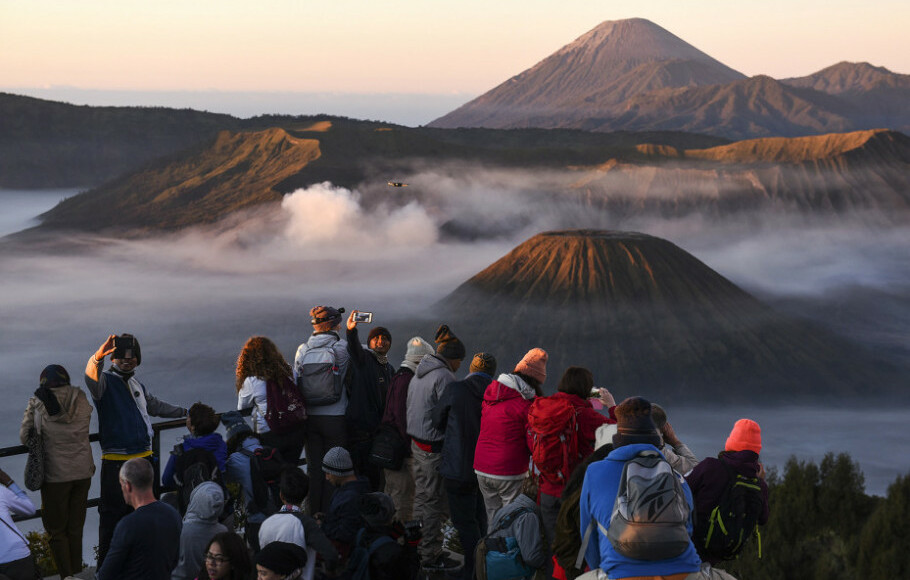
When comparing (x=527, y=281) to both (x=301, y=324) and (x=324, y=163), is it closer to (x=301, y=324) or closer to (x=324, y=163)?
(x=301, y=324)

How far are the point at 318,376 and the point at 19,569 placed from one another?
323cm

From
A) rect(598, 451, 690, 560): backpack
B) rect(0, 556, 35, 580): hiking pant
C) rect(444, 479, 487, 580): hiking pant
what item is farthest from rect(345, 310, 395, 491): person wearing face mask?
rect(598, 451, 690, 560): backpack

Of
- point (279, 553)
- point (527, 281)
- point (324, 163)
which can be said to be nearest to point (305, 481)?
point (279, 553)

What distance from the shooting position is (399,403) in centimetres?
888

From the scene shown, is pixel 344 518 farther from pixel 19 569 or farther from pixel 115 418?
pixel 115 418

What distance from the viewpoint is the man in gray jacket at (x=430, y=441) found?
865 centimetres

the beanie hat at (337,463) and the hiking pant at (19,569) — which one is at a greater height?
the beanie hat at (337,463)

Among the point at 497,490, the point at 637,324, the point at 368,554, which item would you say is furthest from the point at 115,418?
the point at 637,324

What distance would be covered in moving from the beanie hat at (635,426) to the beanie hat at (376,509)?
1957 millimetres

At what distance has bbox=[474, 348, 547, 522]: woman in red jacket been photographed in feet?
25.8

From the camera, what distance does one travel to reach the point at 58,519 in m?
7.97

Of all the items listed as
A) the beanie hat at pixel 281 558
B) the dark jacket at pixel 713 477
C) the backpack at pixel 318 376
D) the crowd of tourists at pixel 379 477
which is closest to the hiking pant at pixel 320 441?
the crowd of tourists at pixel 379 477

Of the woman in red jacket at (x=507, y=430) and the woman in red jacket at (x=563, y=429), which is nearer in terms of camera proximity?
the woman in red jacket at (x=563, y=429)

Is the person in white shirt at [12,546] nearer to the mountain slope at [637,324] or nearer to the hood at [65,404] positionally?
the hood at [65,404]
